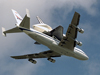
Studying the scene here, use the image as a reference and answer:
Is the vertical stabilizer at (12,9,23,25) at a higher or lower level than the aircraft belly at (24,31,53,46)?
higher

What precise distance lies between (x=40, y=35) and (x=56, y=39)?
170 inches

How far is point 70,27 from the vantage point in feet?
182

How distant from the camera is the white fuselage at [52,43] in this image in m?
56.5

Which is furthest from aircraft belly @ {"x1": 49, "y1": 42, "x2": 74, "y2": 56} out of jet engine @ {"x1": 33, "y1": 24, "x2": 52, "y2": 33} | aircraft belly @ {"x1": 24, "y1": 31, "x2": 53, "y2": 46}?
jet engine @ {"x1": 33, "y1": 24, "x2": 52, "y2": 33}

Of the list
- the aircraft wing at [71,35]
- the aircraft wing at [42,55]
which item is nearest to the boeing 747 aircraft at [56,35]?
the aircraft wing at [71,35]

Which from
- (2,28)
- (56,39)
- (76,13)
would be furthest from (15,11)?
(76,13)

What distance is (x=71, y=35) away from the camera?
57.5 m

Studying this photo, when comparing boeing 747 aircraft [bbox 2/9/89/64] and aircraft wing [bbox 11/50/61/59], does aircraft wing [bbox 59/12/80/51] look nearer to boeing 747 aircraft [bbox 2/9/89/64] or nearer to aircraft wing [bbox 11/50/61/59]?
boeing 747 aircraft [bbox 2/9/89/64]

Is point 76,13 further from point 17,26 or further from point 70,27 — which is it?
point 17,26

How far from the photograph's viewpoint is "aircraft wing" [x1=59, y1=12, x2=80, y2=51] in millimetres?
53769

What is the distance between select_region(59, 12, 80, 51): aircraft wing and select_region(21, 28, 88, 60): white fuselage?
103 centimetres

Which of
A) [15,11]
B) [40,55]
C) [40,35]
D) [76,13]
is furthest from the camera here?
[40,55]

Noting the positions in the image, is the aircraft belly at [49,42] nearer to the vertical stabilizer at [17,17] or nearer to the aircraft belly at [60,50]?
the aircraft belly at [60,50]

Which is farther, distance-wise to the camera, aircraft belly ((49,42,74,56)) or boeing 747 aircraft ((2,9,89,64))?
aircraft belly ((49,42,74,56))
